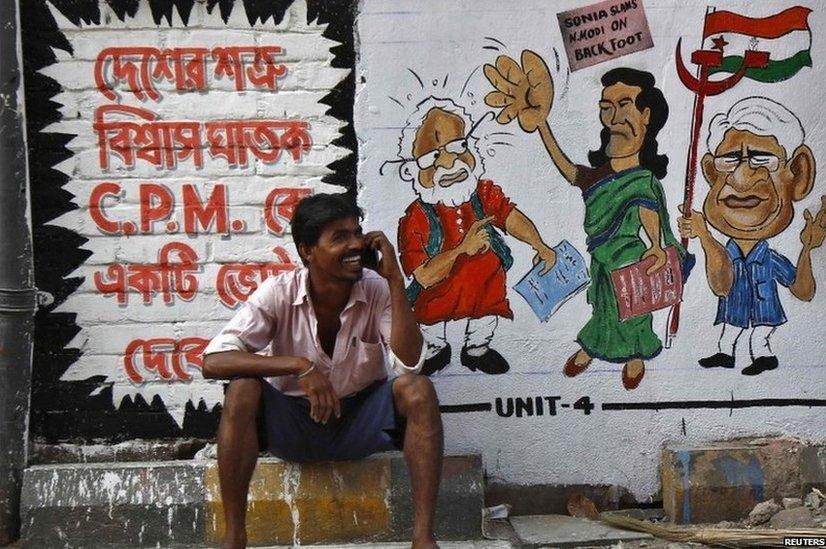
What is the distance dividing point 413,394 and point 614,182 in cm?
154

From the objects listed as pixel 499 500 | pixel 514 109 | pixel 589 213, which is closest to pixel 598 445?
pixel 499 500

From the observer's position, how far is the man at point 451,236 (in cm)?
482

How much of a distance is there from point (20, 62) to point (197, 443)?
1.80 m

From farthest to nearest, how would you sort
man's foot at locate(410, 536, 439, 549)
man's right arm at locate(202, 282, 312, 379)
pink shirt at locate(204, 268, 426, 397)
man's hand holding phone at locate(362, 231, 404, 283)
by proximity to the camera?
1. pink shirt at locate(204, 268, 426, 397)
2. man's hand holding phone at locate(362, 231, 404, 283)
3. man's right arm at locate(202, 282, 312, 379)
4. man's foot at locate(410, 536, 439, 549)

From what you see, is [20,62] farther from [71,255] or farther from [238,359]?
[238,359]

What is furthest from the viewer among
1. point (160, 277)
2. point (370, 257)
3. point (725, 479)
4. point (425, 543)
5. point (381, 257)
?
point (160, 277)

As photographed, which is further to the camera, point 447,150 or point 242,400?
point 447,150

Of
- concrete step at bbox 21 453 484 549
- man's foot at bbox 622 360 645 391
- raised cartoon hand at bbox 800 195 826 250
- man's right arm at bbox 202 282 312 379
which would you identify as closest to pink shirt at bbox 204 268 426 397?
man's right arm at bbox 202 282 312 379

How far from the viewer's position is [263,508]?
14.2 ft

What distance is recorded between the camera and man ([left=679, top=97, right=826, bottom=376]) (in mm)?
4863

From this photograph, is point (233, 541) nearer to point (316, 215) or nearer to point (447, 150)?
point (316, 215)

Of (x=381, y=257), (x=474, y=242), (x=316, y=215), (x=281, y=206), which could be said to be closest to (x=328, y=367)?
(x=381, y=257)

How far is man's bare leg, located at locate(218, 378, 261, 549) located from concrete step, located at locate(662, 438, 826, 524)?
1899mm

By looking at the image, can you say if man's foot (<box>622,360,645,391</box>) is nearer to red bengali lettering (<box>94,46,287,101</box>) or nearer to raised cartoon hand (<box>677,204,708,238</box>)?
raised cartoon hand (<box>677,204,708,238</box>)
